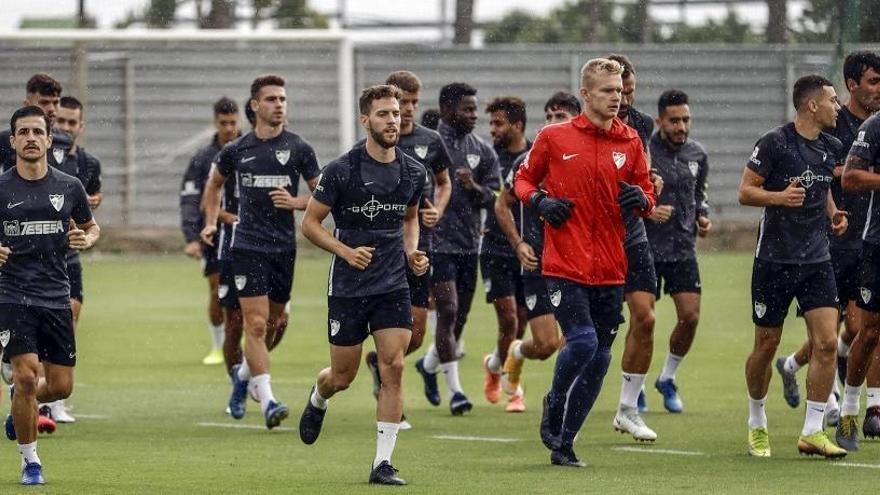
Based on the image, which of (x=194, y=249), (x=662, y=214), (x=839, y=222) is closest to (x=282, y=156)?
(x=662, y=214)

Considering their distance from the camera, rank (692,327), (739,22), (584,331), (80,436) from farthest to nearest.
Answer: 1. (739,22)
2. (692,327)
3. (80,436)
4. (584,331)

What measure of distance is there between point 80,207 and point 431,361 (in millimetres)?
4429

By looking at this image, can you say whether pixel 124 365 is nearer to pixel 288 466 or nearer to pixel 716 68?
pixel 288 466

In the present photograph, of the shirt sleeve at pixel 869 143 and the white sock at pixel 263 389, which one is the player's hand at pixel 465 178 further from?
the shirt sleeve at pixel 869 143

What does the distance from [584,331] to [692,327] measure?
3.41m

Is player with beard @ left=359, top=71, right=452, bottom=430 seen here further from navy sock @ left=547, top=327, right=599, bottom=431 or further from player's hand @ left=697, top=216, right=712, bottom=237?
navy sock @ left=547, top=327, right=599, bottom=431

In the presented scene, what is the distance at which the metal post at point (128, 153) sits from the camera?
3625cm

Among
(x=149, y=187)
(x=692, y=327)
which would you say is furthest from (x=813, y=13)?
(x=692, y=327)

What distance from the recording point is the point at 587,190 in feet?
37.0

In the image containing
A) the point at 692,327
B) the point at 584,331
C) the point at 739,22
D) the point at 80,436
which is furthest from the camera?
the point at 739,22

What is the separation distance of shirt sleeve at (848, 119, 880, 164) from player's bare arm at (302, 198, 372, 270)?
3.08 meters

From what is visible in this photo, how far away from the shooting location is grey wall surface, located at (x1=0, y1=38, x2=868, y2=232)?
121ft

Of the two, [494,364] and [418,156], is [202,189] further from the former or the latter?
[418,156]

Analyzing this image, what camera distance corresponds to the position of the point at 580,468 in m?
11.4
